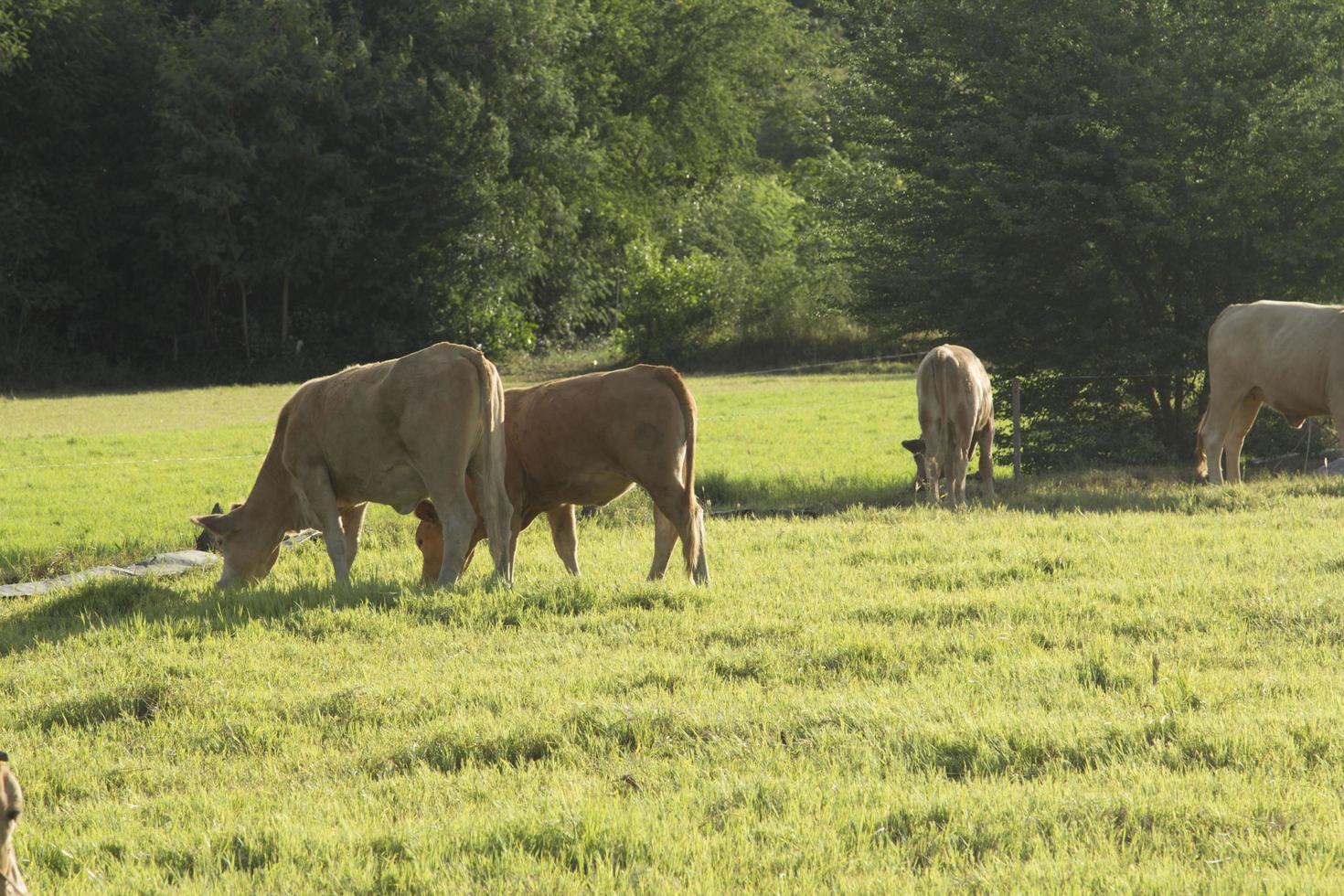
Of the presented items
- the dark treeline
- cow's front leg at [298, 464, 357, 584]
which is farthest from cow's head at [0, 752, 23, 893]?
the dark treeline

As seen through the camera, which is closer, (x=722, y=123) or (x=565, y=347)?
(x=565, y=347)

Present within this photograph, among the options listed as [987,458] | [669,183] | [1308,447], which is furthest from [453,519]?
[669,183]

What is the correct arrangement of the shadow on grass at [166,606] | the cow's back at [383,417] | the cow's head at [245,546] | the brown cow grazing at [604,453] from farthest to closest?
the cow's head at [245,546], the brown cow grazing at [604,453], the cow's back at [383,417], the shadow on grass at [166,606]

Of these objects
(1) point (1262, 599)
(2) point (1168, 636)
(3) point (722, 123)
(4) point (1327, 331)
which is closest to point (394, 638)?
(2) point (1168, 636)

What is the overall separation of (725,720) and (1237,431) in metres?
11.7

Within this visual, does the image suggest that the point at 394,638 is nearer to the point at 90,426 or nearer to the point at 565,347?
the point at 90,426

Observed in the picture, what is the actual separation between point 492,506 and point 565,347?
40367 mm

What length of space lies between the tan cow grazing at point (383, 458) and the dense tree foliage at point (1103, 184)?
31.3 feet

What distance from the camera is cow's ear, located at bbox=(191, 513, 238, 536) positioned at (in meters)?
10.1

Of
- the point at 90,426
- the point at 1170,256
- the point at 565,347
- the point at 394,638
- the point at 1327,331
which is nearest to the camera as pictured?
the point at 394,638

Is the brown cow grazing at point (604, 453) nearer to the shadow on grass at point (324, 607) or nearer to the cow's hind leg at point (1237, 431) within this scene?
the shadow on grass at point (324, 607)

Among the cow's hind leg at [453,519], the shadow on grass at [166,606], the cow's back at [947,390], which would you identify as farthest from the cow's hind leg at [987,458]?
the shadow on grass at [166,606]

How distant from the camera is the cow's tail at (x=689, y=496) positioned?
9.69 metres

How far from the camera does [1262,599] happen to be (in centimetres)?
783
